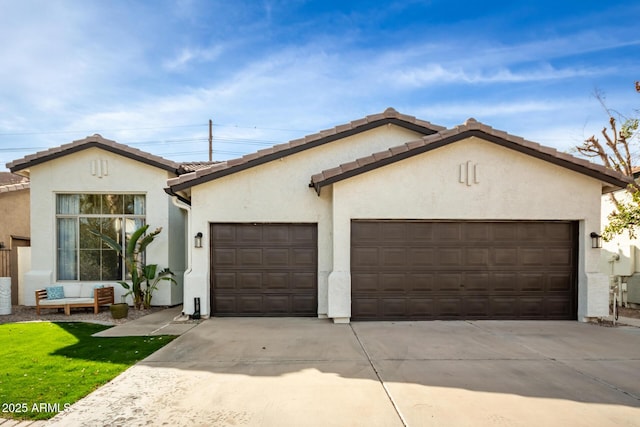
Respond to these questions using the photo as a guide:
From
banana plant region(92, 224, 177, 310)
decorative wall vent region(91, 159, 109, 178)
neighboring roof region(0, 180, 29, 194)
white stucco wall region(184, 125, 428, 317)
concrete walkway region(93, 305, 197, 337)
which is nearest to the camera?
concrete walkway region(93, 305, 197, 337)

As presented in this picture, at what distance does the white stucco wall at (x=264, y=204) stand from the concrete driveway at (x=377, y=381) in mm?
→ 1797

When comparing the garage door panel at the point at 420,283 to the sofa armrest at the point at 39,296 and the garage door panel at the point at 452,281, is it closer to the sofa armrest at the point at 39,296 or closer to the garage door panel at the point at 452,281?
the garage door panel at the point at 452,281

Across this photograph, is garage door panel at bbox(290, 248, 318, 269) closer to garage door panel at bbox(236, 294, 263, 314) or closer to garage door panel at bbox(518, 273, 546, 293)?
garage door panel at bbox(236, 294, 263, 314)

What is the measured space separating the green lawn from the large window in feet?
8.40

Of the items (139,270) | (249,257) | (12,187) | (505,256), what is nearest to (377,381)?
(249,257)

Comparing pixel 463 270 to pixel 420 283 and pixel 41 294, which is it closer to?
pixel 420 283

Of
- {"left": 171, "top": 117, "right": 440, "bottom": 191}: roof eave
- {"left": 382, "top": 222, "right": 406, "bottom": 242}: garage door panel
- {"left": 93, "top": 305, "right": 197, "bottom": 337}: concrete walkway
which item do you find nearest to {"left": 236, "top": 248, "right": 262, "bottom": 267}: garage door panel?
{"left": 93, "top": 305, "right": 197, "bottom": 337}: concrete walkway

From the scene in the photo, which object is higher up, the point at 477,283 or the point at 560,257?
the point at 560,257

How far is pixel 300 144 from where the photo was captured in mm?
9555

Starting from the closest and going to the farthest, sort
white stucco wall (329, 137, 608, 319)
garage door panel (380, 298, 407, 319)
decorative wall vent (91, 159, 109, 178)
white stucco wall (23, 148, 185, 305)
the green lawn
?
the green lawn < white stucco wall (329, 137, 608, 319) < garage door panel (380, 298, 407, 319) < white stucco wall (23, 148, 185, 305) < decorative wall vent (91, 159, 109, 178)

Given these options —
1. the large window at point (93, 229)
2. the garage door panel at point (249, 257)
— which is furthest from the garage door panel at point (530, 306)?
the large window at point (93, 229)

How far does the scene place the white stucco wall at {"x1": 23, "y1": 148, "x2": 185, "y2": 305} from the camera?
11055 millimetres

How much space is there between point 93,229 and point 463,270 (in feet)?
34.0

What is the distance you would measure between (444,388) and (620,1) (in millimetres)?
12125
